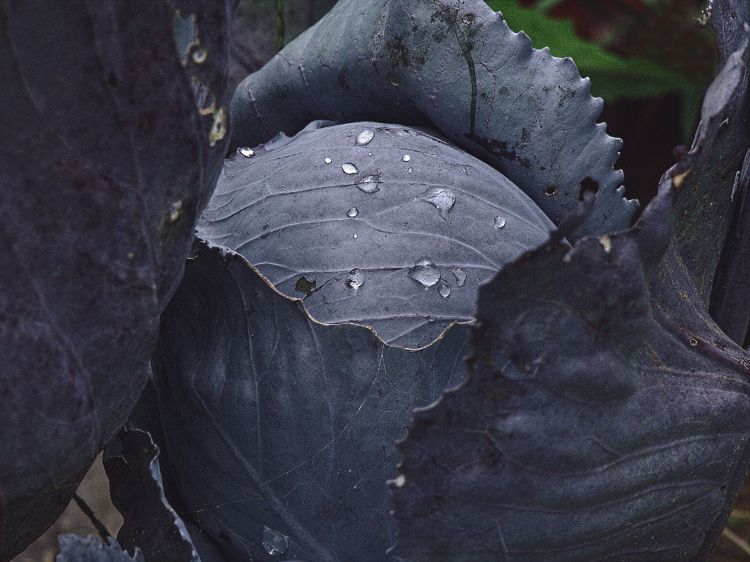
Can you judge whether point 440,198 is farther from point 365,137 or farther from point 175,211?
point 175,211

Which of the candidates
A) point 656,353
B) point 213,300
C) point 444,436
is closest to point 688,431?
point 656,353

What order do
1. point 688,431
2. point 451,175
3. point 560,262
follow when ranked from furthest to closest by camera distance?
point 451,175 < point 688,431 < point 560,262

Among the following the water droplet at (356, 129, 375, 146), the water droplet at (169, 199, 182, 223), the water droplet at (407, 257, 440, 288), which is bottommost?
the water droplet at (407, 257, 440, 288)

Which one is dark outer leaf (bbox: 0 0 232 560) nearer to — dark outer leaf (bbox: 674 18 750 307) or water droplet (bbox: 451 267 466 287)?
water droplet (bbox: 451 267 466 287)

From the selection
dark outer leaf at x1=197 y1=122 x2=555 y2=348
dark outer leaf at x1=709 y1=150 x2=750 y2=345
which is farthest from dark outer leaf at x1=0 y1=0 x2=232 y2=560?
dark outer leaf at x1=709 y1=150 x2=750 y2=345

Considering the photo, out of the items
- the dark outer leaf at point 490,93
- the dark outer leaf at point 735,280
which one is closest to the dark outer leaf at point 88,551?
the dark outer leaf at point 490,93

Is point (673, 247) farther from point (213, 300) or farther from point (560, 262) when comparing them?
point (213, 300)
